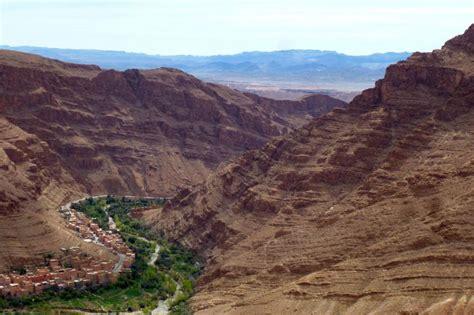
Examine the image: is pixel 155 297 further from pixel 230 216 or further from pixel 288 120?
pixel 288 120

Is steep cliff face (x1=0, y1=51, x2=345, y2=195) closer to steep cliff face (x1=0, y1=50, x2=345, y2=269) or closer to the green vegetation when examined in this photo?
steep cliff face (x1=0, y1=50, x2=345, y2=269)

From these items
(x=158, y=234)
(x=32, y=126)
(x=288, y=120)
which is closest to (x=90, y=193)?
(x=32, y=126)

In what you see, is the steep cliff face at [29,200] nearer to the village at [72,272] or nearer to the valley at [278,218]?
the valley at [278,218]

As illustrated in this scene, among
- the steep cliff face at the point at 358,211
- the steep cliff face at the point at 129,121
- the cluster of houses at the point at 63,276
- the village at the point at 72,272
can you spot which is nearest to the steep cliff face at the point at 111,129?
the steep cliff face at the point at 129,121

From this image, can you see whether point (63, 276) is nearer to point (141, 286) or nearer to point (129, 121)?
point (141, 286)

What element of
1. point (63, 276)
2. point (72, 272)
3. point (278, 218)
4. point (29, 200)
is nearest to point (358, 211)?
point (278, 218)

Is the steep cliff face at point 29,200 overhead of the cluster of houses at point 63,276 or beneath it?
overhead
